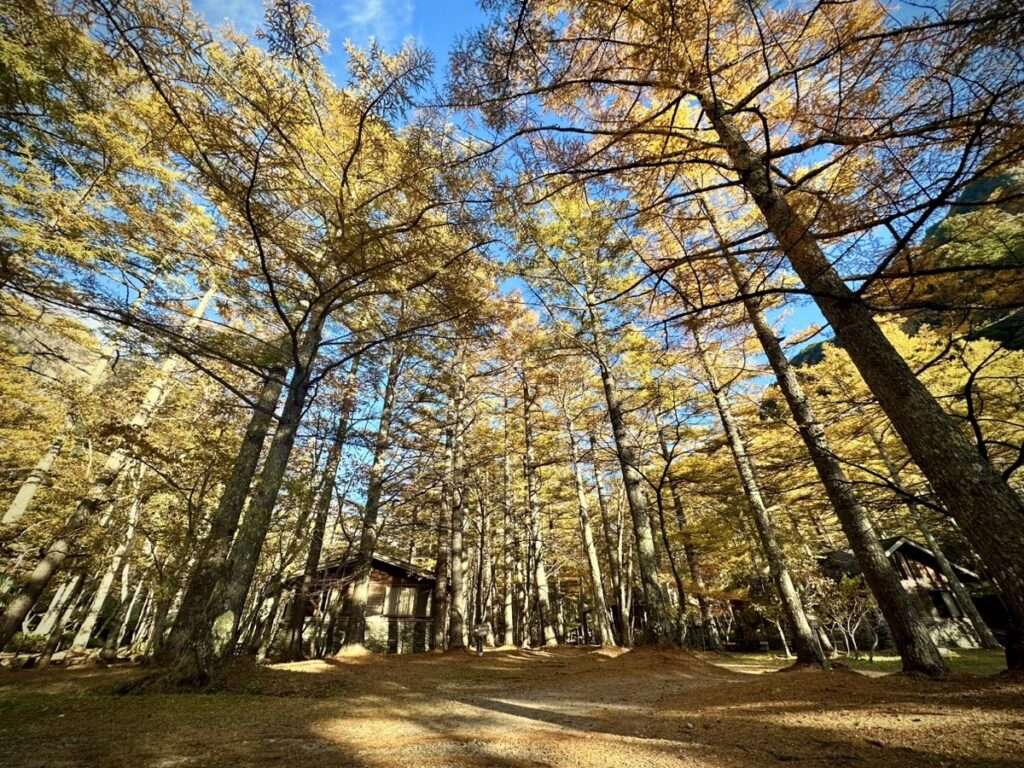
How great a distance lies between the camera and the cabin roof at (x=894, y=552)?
16.5 meters

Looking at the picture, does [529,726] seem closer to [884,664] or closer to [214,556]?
[214,556]

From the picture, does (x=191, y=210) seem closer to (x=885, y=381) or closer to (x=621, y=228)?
(x=621, y=228)

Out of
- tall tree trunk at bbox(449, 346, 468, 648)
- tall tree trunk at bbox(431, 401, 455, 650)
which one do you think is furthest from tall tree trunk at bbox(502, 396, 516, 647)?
tall tree trunk at bbox(431, 401, 455, 650)

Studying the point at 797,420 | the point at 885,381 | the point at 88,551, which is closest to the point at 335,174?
the point at 885,381

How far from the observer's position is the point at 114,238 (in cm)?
604

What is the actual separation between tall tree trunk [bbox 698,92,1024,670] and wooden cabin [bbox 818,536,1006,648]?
1751 centimetres

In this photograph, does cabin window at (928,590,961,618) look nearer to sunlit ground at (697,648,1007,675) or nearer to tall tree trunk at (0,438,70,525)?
sunlit ground at (697,648,1007,675)

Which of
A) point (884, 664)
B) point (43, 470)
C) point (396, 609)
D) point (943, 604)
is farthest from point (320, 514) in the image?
point (943, 604)

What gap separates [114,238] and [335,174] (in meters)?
4.09

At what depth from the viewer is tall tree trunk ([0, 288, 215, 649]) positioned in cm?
760

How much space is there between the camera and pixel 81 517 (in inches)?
336

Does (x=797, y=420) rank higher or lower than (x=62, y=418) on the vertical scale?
lower

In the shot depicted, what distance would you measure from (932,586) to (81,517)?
29.4m

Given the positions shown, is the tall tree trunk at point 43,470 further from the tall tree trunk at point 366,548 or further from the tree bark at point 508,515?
the tree bark at point 508,515
